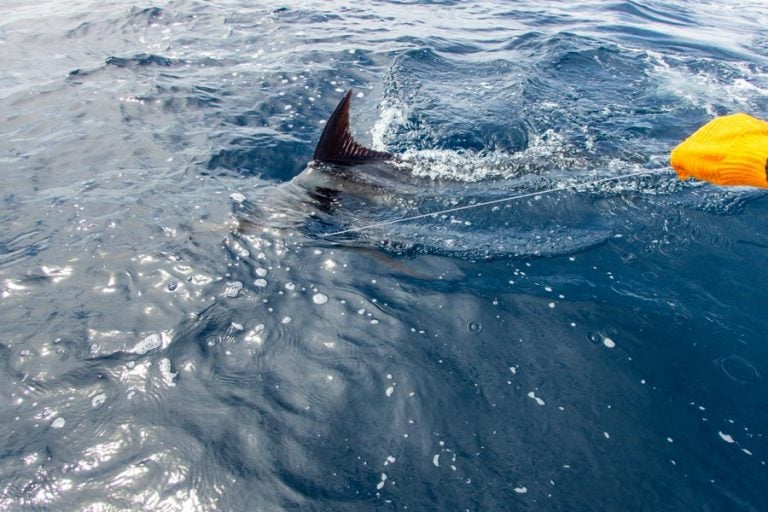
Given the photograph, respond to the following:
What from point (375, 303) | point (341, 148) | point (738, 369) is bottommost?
point (738, 369)

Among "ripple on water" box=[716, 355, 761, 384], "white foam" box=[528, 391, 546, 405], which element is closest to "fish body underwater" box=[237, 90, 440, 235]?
"white foam" box=[528, 391, 546, 405]

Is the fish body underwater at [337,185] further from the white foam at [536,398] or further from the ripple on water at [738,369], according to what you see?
the ripple on water at [738,369]

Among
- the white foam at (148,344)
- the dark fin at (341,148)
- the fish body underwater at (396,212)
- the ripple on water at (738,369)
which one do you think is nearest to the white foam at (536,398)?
the ripple on water at (738,369)

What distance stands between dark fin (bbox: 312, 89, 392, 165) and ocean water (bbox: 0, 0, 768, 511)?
39 centimetres

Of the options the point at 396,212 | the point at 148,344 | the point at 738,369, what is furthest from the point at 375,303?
the point at 738,369

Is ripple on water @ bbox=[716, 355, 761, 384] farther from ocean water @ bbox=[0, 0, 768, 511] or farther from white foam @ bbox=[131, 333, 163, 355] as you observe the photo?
white foam @ bbox=[131, 333, 163, 355]

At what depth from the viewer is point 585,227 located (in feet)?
18.7

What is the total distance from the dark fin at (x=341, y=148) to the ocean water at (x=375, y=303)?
1.29 ft

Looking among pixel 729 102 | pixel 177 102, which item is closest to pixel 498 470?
pixel 177 102

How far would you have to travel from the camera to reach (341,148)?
6703 millimetres

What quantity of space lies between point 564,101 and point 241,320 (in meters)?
6.93

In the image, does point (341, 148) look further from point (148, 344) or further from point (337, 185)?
point (148, 344)

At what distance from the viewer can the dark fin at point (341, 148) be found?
6.48 meters

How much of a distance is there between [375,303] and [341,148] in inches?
107
